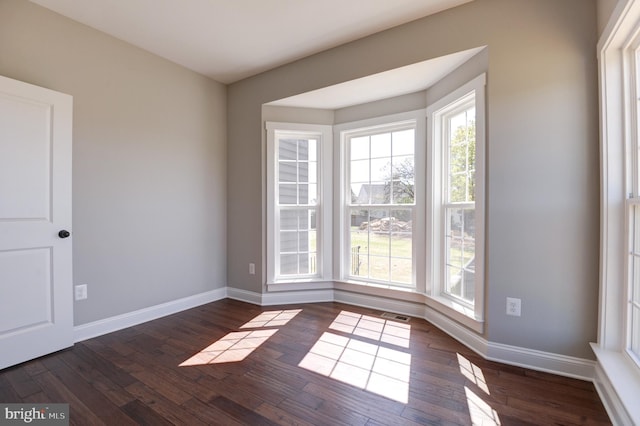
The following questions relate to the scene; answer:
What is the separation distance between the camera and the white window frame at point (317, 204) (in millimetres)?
3445

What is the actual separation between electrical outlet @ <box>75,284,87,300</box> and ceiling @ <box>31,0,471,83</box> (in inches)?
87.9

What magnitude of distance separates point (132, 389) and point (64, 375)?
1.84ft

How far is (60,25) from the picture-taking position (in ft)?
7.88

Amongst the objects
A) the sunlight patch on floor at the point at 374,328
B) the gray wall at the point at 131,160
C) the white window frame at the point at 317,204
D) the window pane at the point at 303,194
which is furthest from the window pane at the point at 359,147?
the sunlight patch on floor at the point at 374,328

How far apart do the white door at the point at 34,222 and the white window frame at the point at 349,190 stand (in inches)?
98.5

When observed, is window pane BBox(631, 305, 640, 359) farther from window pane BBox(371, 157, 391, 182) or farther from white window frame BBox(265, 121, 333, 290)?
white window frame BBox(265, 121, 333, 290)

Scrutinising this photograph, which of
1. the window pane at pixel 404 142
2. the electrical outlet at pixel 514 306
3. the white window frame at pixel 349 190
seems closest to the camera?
the electrical outlet at pixel 514 306

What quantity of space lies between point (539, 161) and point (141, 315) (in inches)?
143

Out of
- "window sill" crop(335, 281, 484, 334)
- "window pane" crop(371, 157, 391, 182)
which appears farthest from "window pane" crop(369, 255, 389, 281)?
"window pane" crop(371, 157, 391, 182)

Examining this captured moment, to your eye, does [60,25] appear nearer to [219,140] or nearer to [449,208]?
[219,140]

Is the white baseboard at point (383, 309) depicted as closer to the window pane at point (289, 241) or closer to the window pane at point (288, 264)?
the window pane at point (288, 264)

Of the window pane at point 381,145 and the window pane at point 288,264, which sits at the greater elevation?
the window pane at point 381,145

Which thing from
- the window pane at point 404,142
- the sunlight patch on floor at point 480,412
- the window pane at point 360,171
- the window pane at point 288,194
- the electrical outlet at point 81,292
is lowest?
the sunlight patch on floor at point 480,412

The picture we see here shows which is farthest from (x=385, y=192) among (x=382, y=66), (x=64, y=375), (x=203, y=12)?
(x=64, y=375)
